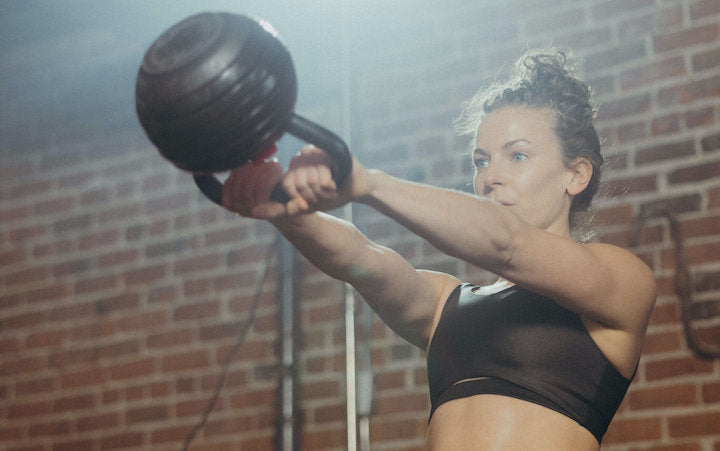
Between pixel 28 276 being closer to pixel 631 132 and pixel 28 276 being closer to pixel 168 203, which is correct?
pixel 168 203

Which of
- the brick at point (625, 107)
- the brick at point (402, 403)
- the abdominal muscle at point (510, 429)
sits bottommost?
the brick at point (402, 403)

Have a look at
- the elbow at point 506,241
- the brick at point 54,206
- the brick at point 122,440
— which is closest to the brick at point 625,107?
the elbow at point 506,241

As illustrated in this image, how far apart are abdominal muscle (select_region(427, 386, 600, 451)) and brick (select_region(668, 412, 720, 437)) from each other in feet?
2.65

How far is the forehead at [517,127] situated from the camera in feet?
4.91

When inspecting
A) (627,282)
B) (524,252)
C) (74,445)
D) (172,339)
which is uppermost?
(524,252)

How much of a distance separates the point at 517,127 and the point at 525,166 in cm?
8

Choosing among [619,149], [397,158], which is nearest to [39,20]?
[397,158]

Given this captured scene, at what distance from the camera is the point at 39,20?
309cm

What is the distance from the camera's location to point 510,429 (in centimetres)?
134

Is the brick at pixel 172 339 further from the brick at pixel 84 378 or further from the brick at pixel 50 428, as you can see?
the brick at pixel 50 428

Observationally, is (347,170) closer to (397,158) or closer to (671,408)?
(671,408)

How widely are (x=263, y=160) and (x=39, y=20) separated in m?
2.42

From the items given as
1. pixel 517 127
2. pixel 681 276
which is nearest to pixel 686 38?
pixel 681 276

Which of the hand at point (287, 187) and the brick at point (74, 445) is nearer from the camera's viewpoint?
the hand at point (287, 187)
